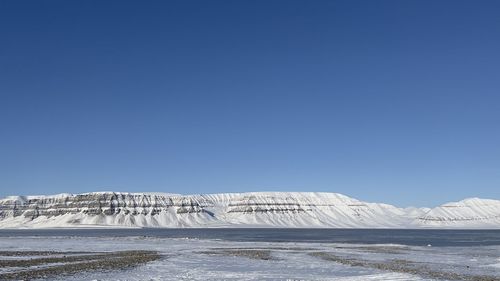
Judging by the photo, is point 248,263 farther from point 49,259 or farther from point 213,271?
point 49,259

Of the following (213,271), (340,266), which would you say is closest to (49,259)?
(213,271)

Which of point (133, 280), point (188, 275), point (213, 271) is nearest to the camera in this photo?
point (133, 280)

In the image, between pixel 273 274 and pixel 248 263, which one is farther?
pixel 248 263

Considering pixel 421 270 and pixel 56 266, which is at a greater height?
pixel 56 266

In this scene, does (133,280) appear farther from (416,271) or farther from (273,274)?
(416,271)

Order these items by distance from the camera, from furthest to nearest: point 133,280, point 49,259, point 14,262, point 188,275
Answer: point 49,259
point 14,262
point 188,275
point 133,280

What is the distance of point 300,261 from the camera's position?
53969 mm

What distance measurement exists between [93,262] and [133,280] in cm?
1483

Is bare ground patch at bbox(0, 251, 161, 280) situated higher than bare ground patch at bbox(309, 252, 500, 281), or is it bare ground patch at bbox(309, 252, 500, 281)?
bare ground patch at bbox(0, 251, 161, 280)

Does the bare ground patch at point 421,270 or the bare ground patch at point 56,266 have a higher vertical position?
the bare ground patch at point 56,266

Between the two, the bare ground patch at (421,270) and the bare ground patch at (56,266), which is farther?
the bare ground patch at (421,270)

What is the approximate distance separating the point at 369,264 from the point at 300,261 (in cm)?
685

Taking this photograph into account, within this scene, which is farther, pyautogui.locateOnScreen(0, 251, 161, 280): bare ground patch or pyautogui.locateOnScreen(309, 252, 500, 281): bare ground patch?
pyautogui.locateOnScreen(309, 252, 500, 281): bare ground patch

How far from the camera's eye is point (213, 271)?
43156 mm
